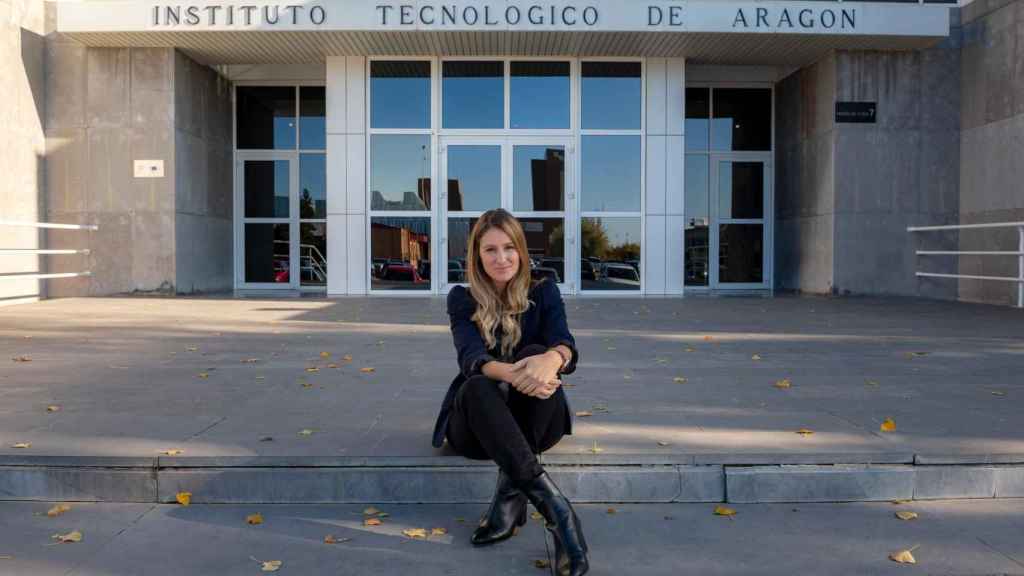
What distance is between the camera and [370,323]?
1075 centimetres

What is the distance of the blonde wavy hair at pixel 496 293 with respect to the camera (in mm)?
3834

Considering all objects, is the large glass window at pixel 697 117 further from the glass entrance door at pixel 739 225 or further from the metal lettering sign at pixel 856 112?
the metal lettering sign at pixel 856 112

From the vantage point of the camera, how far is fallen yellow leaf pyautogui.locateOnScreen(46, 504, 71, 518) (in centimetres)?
372

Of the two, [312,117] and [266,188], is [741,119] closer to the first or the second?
[312,117]

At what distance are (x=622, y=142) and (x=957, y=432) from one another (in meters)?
12.3

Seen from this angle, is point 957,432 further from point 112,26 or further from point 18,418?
point 112,26

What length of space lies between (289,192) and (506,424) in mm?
15816

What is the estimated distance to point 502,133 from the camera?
1608 cm

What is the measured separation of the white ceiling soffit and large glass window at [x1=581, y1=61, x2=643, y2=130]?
45cm

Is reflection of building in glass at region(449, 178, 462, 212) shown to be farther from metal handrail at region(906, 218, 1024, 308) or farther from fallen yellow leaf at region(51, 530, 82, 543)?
fallen yellow leaf at region(51, 530, 82, 543)

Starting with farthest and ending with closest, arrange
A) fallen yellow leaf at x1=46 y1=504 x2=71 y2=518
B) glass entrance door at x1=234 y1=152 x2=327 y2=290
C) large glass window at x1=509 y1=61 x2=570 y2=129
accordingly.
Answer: glass entrance door at x1=234 y1=152 x2=327 y2=290 < large glass window at x1=509 y1=61 x2=570 y2=129 < fallen yellow leaf at x1=46 y1=504 x2=71 y2=518

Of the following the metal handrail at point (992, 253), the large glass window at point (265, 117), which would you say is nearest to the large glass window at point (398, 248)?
the large glass window at point (265, 117)

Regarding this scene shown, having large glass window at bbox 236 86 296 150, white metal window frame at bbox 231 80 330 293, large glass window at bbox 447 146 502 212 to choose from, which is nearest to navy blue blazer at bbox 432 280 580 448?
large glass window at bbox 447 146 502 212

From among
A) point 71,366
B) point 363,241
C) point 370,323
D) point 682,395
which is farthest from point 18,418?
point 363,241
